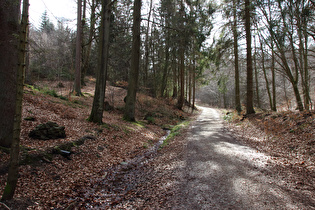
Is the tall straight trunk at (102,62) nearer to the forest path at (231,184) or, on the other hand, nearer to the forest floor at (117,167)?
the forest floor at (117,167)

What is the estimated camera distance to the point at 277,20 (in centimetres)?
1022

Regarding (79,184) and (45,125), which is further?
(45,125)

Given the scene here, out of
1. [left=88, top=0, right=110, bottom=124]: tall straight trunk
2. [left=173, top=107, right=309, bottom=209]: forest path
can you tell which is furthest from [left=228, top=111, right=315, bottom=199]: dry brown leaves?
[left=88, top=0, right=110, bottom=124]: tall straight trunk

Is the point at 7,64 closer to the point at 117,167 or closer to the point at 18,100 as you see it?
the point at 18,100

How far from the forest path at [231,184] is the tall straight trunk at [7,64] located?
4573 millimetres

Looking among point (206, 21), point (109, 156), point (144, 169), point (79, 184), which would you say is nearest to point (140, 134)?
point (109, 156)

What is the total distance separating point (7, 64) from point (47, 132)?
235 centimetres

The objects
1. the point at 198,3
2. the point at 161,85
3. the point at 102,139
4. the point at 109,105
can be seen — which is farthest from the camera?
the point at 161,85

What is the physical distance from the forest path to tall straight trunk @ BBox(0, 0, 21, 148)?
4.57 m

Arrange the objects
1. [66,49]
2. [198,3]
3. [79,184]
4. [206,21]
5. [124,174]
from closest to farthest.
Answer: [79,184] → [124,174] → [206,21] → [198,3] → [66,49]

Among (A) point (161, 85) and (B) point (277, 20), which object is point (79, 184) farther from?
(A) point (161, 85)

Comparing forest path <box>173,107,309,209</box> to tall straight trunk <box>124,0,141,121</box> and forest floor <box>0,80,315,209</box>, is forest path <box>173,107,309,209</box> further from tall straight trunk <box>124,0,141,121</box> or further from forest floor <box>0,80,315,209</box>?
tall straight trunk <box>124,0,141,121</box>

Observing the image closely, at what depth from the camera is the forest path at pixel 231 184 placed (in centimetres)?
328

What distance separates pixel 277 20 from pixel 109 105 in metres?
12.2
